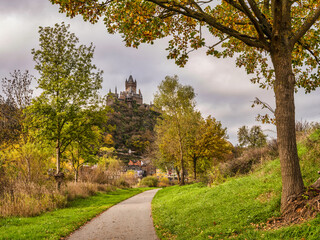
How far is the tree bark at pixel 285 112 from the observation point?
19.6ft

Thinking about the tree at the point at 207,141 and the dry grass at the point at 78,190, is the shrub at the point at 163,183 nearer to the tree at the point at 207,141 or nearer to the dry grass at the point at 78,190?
the tree at the point at 207,141

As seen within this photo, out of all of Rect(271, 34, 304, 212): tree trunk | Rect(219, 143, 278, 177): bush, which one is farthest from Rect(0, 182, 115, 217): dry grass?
Rect(271, 34, 304, 212): tree trunk

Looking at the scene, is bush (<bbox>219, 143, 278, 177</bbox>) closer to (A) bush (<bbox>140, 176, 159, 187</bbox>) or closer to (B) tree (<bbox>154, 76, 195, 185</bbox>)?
(B) tree (<bbox>154, 76, 195, 185</bbox>)

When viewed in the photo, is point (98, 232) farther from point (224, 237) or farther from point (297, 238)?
point (297, 238)

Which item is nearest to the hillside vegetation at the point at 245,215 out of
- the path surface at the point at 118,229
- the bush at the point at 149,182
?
the path surface at the point at 118,229

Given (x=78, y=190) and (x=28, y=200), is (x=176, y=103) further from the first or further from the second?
(x=28, y=200)

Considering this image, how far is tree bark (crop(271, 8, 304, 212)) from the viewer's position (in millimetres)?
5984

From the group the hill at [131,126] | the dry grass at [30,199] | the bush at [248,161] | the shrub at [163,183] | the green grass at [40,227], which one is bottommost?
the shrub at [163,183]

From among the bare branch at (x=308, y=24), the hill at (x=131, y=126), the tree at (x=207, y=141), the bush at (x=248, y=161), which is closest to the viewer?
the bare branch at (x=308, y=24)

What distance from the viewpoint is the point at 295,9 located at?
28.7 ft

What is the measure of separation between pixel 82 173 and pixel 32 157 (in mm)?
7614

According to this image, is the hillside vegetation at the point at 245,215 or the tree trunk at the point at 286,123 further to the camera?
the tree trunk at the point at 286,123

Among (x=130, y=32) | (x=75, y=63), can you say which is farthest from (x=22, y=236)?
(x=75, y=63)

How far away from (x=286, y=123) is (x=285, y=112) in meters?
0.29
